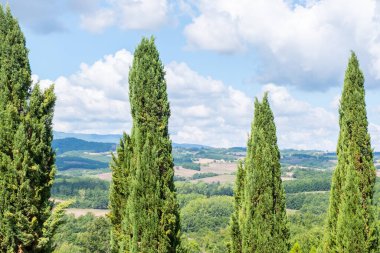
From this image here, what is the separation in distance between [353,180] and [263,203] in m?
4.15

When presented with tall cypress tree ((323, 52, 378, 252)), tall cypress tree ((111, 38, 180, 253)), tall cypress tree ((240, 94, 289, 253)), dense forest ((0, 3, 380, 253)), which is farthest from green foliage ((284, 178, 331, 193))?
tall cypress tree ((111, 38, 180, 253))

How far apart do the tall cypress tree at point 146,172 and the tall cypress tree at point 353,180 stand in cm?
770

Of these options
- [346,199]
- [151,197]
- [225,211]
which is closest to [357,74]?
[346,199]

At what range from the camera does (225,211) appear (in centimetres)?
14062

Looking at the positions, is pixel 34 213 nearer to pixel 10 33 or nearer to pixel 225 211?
pixel 10 33

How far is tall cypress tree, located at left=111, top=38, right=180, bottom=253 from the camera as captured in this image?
1645 centimetres

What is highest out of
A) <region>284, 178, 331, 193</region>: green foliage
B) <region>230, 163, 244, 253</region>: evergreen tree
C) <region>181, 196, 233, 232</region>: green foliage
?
<region>230, 163, 244, 253</region>: evergreen tree

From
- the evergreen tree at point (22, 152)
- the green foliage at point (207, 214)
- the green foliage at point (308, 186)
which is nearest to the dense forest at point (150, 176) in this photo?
the evergreen tree at point (22, 152)

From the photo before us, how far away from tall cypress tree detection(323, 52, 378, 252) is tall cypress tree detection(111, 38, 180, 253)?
7.70m

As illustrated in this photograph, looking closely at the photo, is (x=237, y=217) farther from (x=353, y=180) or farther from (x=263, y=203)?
(x=353, y=180)

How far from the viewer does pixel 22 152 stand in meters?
14.8

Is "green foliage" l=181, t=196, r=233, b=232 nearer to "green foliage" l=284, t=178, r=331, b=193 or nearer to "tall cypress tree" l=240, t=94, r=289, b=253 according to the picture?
"green foliage" l=284, t=178, r=331, b=193

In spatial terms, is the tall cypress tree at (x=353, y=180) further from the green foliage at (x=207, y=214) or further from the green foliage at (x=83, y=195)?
the green foliage at (x=83, y=195)

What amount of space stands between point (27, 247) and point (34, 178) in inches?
91.2
